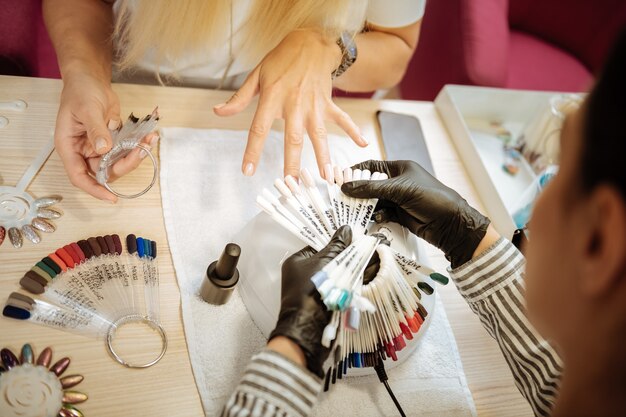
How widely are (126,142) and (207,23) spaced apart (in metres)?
0.28

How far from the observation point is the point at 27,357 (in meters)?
0.61

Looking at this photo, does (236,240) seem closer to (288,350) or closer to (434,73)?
(288,350)

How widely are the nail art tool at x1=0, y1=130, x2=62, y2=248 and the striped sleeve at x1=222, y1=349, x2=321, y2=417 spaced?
0.41m

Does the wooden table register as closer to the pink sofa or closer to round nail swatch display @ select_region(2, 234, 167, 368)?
round nail swatch display @ select_region(2, 234, 167, 368)

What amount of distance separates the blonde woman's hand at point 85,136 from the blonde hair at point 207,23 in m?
0.15

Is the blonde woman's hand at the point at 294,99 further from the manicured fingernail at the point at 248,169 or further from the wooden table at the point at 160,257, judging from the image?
the wooden table at the point at 160,257

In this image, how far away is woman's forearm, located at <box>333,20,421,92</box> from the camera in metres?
1.10

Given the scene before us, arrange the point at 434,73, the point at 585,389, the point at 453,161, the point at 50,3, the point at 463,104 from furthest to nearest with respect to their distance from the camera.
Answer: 1. the point at 434,73
2. the point at 463,104
3. the point at 453,161
4. the point at 50,3
5. the point at 585,389

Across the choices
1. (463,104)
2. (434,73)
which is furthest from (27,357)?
(434,73)

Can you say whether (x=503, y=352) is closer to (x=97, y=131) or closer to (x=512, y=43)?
(x=97, y=131)

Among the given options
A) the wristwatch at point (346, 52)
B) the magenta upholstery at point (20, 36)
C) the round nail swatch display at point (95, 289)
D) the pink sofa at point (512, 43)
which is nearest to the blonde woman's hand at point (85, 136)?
the round nail swatch display at point (95, 289)

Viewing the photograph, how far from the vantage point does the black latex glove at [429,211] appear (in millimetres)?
781

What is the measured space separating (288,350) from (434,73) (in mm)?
1429

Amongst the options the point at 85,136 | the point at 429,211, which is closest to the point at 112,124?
the point at 85,136
